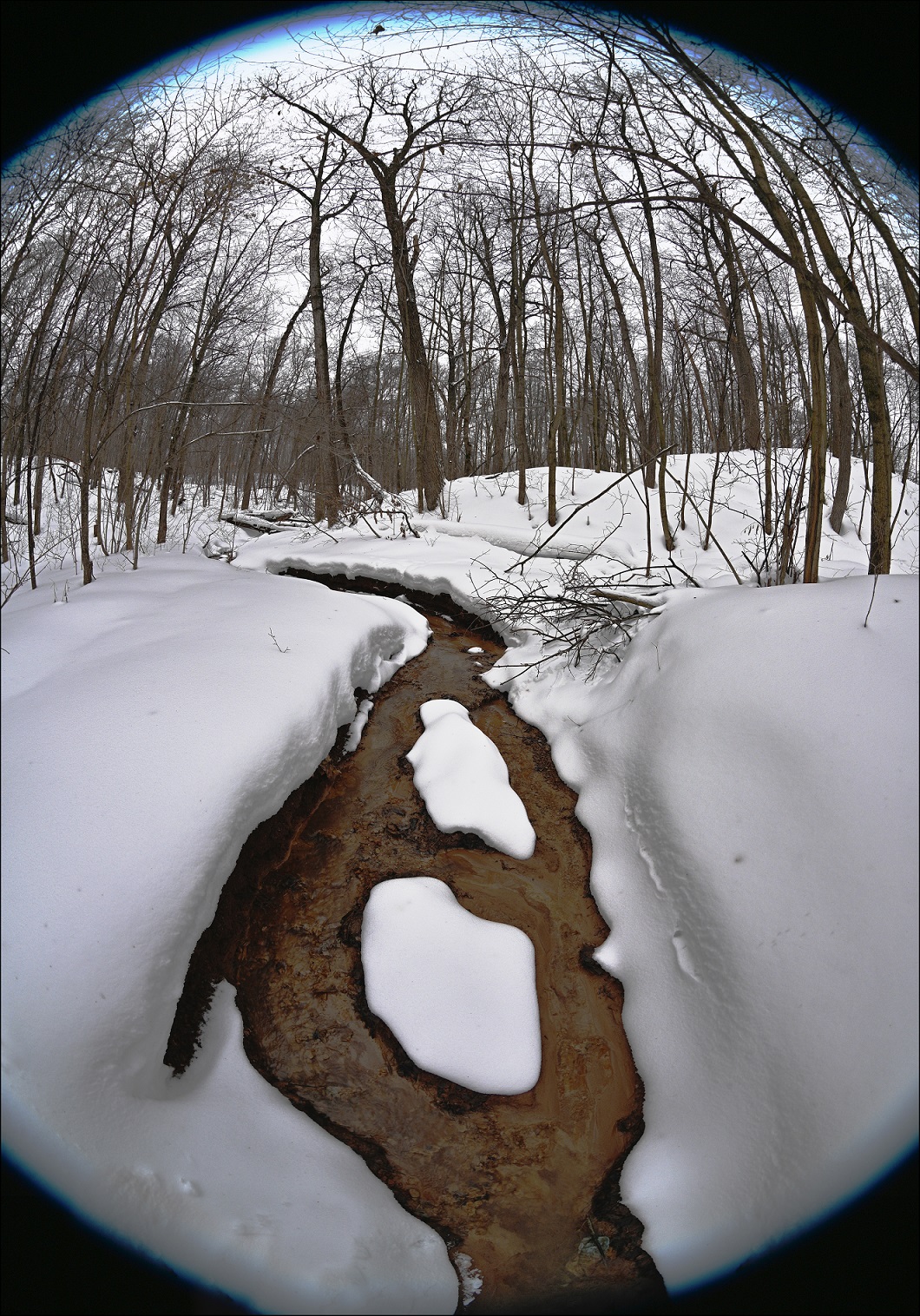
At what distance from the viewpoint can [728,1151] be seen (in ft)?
3.95

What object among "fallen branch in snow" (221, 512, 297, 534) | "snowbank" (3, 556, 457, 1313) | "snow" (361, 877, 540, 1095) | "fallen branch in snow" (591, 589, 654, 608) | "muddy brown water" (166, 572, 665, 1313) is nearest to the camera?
"snowbank" (3, 556, 457, 1313)

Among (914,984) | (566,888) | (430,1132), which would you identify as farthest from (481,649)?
(914,984)

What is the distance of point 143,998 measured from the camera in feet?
4.24

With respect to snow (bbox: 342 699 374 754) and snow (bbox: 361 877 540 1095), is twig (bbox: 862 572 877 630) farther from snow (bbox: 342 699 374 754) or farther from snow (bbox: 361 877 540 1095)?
snow (bbox: 342 699 374 754)

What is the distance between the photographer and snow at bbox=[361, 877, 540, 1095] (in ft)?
5.79

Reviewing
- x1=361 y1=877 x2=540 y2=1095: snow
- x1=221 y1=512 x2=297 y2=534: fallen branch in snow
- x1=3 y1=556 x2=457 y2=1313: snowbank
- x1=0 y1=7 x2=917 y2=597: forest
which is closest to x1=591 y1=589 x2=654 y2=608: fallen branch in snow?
x1=0 y1=7 x2=917 y2=597: forest

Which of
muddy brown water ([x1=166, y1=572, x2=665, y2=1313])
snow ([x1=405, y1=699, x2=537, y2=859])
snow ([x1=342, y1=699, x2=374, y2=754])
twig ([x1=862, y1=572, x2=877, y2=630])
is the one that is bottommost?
muddy brown water ([x1=166, y1=572, x2=665, y2=1313])

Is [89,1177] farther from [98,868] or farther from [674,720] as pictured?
[674,720]

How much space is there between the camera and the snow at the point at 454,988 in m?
1.77

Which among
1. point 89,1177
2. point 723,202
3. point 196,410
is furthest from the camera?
point 196,410

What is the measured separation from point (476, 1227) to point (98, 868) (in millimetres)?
1255

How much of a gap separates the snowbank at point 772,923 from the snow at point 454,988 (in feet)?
1.19

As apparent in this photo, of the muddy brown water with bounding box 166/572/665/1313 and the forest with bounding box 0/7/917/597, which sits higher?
the forest with bounding box 0/7/917/597

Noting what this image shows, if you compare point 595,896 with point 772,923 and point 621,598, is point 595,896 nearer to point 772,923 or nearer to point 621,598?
point 772,923
